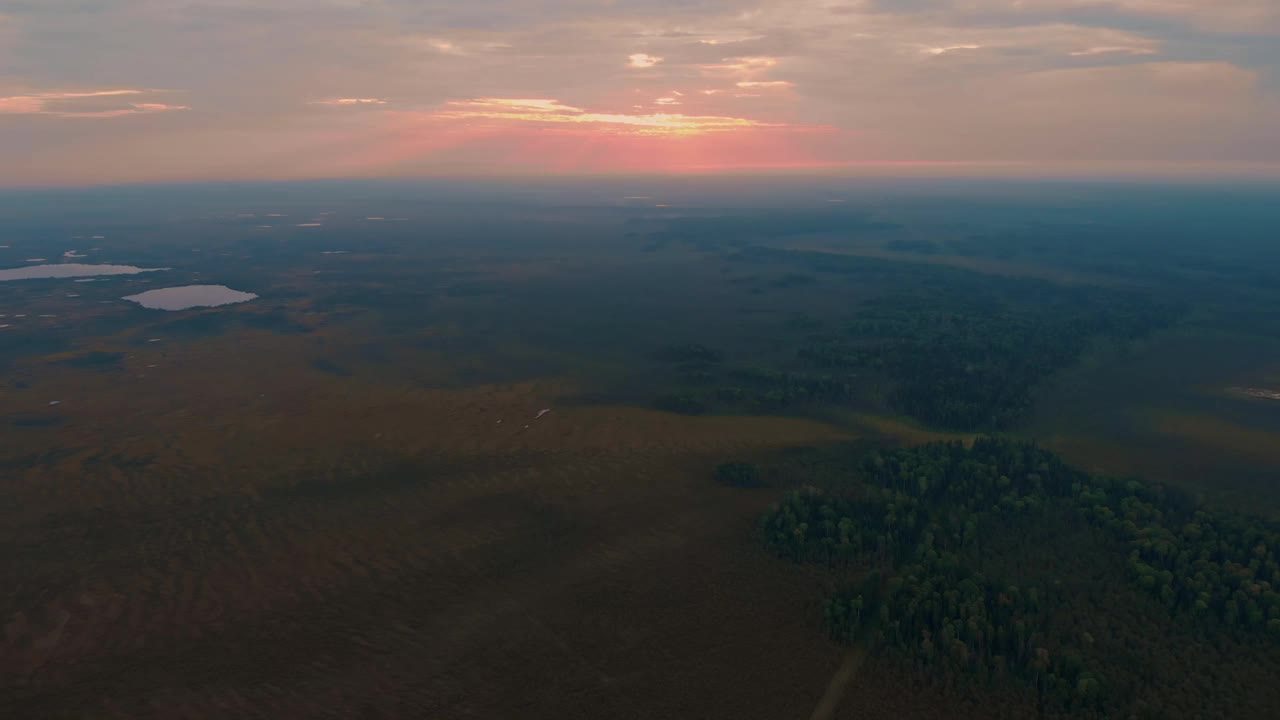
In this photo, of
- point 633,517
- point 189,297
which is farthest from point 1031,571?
point 189,297

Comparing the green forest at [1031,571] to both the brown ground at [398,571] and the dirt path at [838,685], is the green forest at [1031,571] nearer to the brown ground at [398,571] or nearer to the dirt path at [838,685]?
the dirt path at [838,685]

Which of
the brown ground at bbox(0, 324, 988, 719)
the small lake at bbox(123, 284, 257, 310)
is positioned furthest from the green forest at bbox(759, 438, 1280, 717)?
the small lake at bbox(123, 284, 257, 310)

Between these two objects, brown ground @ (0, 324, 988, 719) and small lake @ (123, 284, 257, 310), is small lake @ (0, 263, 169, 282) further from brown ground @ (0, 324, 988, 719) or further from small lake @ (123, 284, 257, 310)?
brown ground @ (0, 324, 988, 719)

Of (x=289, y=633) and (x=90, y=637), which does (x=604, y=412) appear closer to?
(x=289, y=633)

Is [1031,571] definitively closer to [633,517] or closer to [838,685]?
[838,685]

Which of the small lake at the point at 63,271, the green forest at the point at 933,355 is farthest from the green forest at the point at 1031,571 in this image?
the small lake at the point at 63,271
